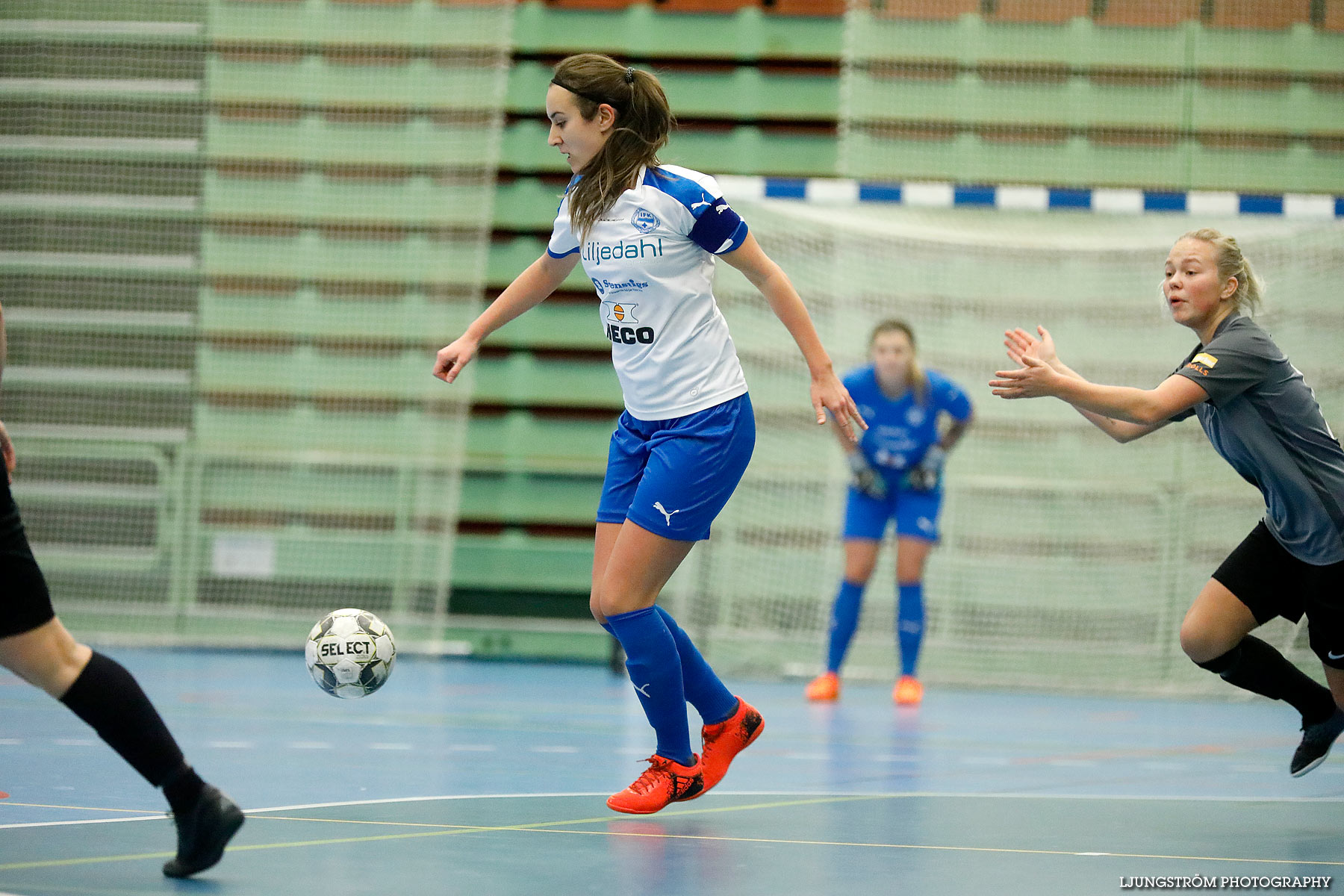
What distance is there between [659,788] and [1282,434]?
1751 millimetres

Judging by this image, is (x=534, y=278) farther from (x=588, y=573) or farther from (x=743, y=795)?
(x=588, y=573)

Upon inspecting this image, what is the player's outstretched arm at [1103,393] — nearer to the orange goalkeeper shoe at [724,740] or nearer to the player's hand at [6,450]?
the orange goalkeeper shoe at [724,740]

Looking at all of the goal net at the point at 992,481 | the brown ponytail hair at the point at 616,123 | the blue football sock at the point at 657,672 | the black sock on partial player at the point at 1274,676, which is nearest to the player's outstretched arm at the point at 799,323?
the brown ponytail hair at the point at 616,123

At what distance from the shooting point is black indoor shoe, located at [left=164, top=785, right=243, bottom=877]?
106 inches

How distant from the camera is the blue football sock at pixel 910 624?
765 centimetres

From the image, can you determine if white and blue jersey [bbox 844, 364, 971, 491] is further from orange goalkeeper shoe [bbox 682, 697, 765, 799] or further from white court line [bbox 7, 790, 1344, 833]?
orange goalkeeper shoe [bbox 682, 697, 765, 799]

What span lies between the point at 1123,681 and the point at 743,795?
16.8 ft

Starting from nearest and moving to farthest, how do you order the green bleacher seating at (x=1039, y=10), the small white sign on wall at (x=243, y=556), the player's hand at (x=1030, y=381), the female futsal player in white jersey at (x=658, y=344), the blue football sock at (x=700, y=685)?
the player's hand at (x=1030, y=381) < the female futsal player in white jersey at (x=658, y=344) < the blue football sock at (x=700, y=685) < the green bleacher seating at (x=1039, y=10) < the small white sign on wall at (x=243, y=556)

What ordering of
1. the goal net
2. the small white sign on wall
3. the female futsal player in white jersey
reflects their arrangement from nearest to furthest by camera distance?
the female futsal player in white jersey < the goal net < the small white sign on wall

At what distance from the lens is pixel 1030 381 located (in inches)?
133

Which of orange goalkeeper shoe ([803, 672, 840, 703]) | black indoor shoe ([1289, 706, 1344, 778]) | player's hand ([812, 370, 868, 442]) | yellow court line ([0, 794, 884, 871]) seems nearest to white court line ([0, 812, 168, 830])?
yellow court line ([0, 794, 884, 871])

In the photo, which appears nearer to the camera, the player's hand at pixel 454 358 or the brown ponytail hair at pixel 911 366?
the player's hand at pixel 454 358

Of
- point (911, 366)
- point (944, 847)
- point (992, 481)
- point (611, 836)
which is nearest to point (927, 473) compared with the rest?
point (911, 366)

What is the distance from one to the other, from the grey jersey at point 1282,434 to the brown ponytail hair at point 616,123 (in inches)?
55.6
